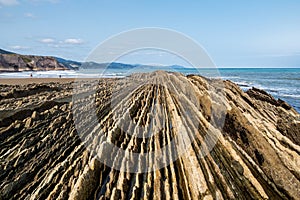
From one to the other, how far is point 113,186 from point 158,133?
278 centimetres

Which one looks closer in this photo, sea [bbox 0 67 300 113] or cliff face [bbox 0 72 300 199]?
cliff face [bbox 0 72 300 199]

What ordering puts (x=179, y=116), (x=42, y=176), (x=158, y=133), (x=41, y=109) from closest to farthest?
(x=42, y=176) → (x=158, y=133) → (x=179, y=116) → (x=41, y=109)

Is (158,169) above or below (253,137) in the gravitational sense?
below

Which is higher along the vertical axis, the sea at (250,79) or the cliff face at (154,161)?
the cliff face at (154,161)

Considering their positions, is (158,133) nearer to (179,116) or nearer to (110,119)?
(179,116)

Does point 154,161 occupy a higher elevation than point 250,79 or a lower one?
higher

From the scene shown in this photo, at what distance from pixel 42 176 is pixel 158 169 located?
2.08 meters

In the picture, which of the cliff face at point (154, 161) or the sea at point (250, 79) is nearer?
the cliff face at point (154, 161)

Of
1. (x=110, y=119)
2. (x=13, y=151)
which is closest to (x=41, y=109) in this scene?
(x=110, y=119)

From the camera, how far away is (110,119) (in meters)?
8.55

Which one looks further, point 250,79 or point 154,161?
point 250,79

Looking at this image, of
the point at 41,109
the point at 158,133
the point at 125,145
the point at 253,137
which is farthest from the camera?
the point at 41,109

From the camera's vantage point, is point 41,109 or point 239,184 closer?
point 239,184

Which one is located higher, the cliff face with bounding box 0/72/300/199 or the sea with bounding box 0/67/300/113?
the cliff face with bounding box 0/72/300/199
